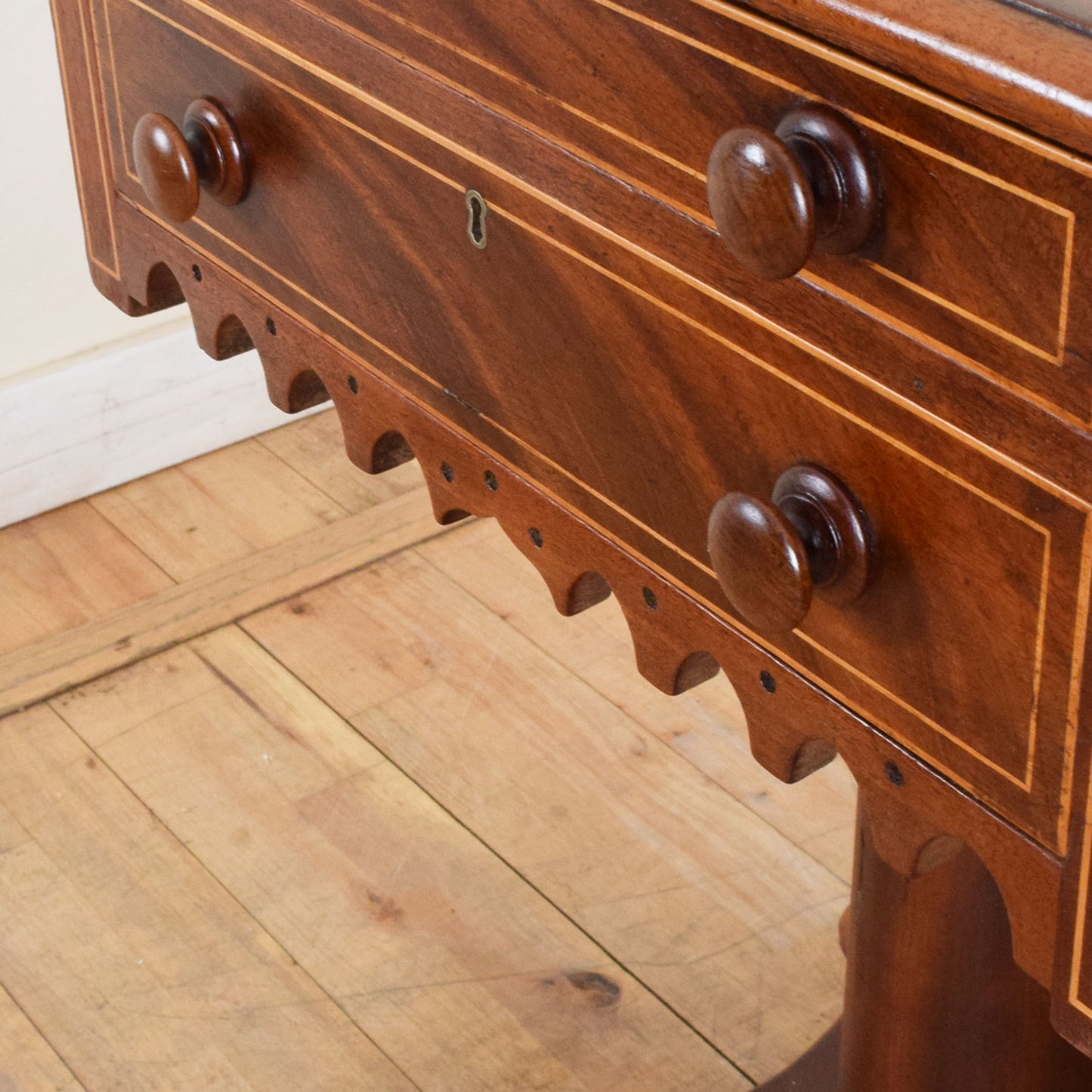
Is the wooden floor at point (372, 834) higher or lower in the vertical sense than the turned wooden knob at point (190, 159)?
lower

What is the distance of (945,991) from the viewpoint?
932 mm

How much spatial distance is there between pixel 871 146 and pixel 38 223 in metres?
1.60

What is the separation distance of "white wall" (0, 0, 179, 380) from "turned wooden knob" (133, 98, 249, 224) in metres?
1.12

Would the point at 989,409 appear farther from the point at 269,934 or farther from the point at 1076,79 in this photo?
the point at 269,934

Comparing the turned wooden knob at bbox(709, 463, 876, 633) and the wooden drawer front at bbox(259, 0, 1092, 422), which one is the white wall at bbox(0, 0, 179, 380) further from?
the turned wooden knob at bbox(709, 463, 876, 633)

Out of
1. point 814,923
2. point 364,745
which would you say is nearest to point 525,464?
point 814,923

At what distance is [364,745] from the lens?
1.63 metres

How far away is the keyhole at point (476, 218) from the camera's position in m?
0.67

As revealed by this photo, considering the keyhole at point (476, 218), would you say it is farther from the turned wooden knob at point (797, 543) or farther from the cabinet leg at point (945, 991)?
the cabinet leg at point (945, 991)

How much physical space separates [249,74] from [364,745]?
36.7 inches

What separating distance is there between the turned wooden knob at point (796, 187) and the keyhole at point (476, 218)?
183 mm

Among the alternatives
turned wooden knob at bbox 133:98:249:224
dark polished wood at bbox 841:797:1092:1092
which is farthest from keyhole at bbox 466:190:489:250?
dark polished wood at bbox 841:797:1092:1092

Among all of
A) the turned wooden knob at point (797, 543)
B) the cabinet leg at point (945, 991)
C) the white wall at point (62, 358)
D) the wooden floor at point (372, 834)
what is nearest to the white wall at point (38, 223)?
the white wall at point (62, 358)

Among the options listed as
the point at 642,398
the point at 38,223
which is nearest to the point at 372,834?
the point at 38,223
